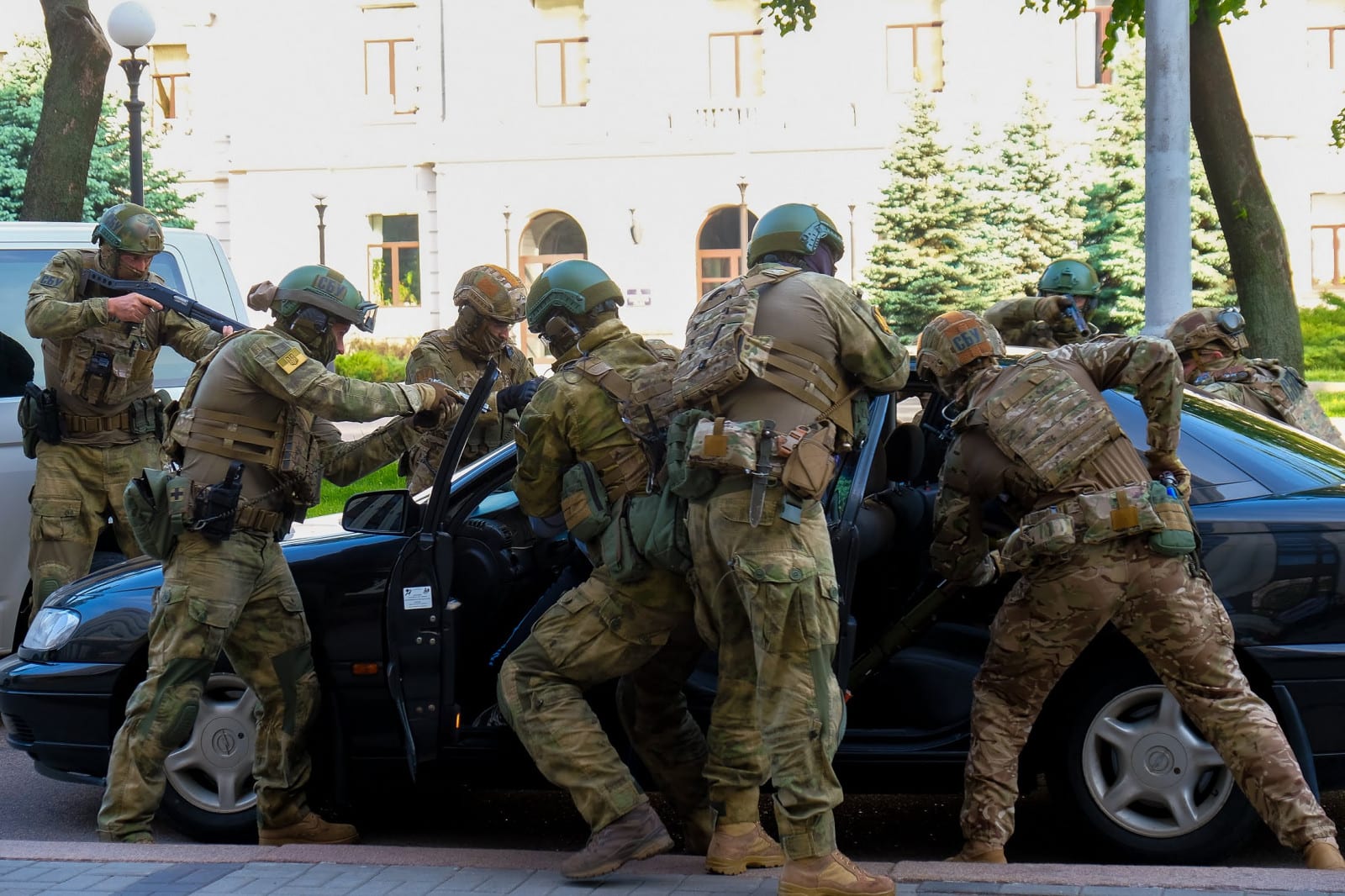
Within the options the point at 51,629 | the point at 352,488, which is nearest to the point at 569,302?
the point at 51,629

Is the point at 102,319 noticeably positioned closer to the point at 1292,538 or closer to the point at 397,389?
the point at 397,389

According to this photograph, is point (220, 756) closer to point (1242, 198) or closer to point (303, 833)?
point (303, 833)

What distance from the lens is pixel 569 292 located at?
445 centimetres

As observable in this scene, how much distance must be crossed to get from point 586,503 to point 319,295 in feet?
4.41

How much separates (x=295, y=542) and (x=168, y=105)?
121 feet

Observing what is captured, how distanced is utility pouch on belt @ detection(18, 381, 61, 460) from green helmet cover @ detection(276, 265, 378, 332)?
2.20 m

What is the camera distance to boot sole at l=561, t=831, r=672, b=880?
4.14 meters

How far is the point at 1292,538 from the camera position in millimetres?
4410

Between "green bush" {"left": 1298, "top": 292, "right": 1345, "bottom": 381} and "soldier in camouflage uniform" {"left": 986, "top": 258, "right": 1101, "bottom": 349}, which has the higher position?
"soldier in camouflage uniform" {"left": 986, "top": 258, "right": 1101, "bottom": 349}

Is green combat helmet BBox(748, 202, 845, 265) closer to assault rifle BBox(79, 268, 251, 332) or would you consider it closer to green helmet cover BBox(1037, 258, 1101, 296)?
assault rifle BBox(79, 268, 251, 332)

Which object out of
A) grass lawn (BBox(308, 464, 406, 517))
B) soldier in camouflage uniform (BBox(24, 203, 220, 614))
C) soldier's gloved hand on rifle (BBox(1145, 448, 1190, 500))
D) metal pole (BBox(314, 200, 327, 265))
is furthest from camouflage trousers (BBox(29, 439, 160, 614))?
metal pole (BBox(314, 200, 327, 265))

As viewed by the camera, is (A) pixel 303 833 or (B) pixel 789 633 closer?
(B) pixel 789 633

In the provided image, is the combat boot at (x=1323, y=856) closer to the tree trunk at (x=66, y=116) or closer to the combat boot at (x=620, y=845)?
the combat boot at (x=620, y=845)

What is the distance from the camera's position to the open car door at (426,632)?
454cm
